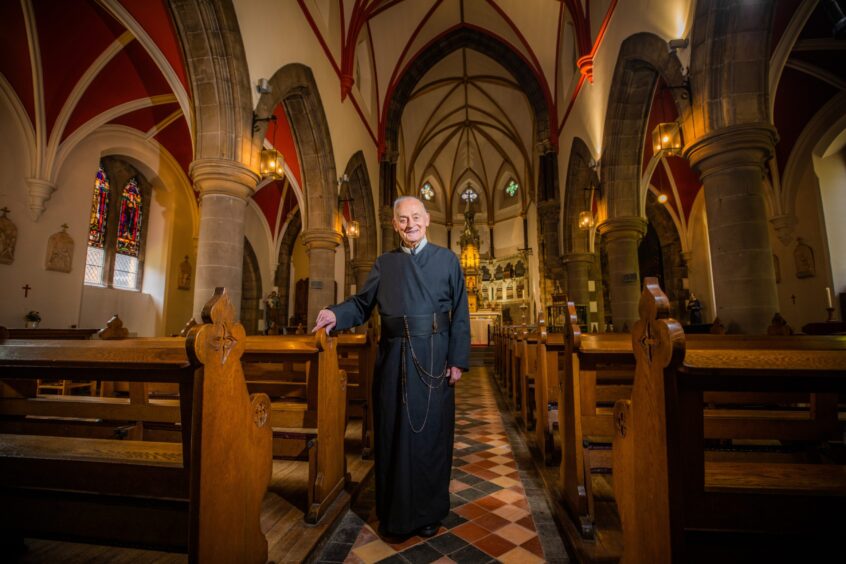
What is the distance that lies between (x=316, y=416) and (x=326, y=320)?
711 mm

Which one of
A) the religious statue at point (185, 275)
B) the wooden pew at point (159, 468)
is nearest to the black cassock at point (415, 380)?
the wooden pew at point (159, 468)

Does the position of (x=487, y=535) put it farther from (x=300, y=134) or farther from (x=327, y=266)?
(x=300, y=134)

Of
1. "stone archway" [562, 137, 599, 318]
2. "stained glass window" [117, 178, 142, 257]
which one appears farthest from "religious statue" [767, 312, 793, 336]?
"stained glass window" [117, 178, 142, 257]

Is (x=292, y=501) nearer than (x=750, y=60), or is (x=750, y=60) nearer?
(x=292, y=501)

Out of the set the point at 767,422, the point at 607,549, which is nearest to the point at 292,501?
the point at 607,549

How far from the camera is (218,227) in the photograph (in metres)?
5.55

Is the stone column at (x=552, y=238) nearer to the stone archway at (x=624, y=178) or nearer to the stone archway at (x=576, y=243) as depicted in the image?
the stone archway at (x=576, y=243)

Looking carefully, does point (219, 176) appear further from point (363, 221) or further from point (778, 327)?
point (363, 221)

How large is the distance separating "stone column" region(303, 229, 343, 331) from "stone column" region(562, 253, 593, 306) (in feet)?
23.9

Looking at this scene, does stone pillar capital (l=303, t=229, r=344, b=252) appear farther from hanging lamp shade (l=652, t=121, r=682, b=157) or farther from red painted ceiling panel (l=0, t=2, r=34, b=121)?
hanging lamp shade (l=652, t=121, r=682, b=157)

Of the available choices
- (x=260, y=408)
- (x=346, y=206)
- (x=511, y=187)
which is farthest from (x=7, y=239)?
(x=511, y=187)

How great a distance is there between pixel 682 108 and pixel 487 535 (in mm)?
5887

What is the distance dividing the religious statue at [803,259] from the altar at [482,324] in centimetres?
1051

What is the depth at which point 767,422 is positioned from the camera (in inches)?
84.9
